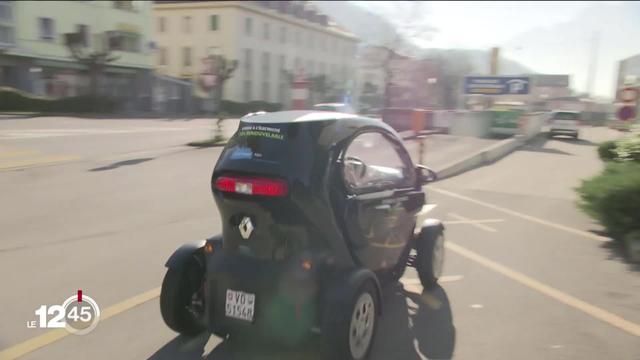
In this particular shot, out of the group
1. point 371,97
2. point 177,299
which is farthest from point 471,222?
point 371,97

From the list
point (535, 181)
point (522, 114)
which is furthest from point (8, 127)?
point (522, 114)

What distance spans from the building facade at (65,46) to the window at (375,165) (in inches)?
1362

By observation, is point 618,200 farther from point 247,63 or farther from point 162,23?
point 162,23

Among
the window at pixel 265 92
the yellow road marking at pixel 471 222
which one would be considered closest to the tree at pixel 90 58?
the window at pixel 265 92

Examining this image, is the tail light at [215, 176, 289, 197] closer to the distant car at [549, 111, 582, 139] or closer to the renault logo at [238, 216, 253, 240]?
the renault logo at [238, 216, 253, 240]

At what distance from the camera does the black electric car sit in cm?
349

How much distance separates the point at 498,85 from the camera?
35.5m

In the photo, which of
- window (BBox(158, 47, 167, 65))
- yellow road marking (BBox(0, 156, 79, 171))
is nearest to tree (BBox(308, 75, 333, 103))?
window (BBox(158, 47, 167, 65))

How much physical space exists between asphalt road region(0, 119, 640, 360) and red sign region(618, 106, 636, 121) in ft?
6.36

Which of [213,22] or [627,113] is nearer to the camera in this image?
[627,113]

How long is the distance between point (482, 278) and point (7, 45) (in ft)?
117

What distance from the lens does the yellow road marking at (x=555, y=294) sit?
4617mm

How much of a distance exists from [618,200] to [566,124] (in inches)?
1028

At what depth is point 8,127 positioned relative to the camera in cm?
1903
